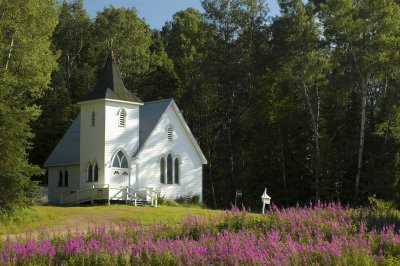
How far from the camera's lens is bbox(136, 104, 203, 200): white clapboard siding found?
4162cm

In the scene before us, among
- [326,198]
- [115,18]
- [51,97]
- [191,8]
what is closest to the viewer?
[326,198]

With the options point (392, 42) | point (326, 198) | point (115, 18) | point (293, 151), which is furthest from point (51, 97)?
point (392, 42)

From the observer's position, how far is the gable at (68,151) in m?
44.2

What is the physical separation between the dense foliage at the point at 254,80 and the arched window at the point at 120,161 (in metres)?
5.98

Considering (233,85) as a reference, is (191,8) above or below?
above

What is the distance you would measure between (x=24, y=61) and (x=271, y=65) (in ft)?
72.4

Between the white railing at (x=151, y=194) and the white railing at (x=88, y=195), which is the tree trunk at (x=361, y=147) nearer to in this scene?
the white railing at (x=151, y=194)

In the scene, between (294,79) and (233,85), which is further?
(233,85)

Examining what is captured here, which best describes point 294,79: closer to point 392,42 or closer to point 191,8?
point 392,42

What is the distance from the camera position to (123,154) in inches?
1602

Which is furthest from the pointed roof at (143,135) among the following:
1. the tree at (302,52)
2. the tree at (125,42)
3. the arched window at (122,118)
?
the tree at (125,42)

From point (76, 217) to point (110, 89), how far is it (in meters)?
12.9

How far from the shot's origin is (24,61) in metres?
38.1

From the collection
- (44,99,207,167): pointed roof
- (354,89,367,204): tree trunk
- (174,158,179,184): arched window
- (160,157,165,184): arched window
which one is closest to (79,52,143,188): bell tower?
(44,99,207,167): pointed roof
